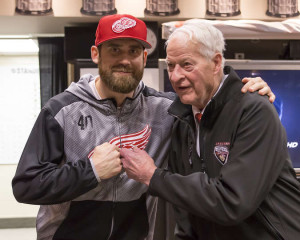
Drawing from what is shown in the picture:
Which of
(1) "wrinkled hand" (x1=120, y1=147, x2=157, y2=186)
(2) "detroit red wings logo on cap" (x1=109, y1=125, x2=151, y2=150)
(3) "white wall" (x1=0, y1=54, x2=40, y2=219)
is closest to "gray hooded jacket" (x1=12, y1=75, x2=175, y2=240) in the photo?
(2) "detroit red wings logo on cap" (x1=109, y1=125, x2=151, y2=150)

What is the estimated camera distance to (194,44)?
1.33 meters

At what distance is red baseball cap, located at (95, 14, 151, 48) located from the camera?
4.99 ft

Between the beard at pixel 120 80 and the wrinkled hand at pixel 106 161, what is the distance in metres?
0.27

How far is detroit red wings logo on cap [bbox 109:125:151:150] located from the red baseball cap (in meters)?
0.40

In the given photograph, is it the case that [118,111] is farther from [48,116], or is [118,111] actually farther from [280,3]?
[280,3]

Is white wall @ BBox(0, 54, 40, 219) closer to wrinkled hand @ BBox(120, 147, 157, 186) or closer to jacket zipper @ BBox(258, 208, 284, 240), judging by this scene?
wrinkled hand @ BBox(120, 147, 157, 186)

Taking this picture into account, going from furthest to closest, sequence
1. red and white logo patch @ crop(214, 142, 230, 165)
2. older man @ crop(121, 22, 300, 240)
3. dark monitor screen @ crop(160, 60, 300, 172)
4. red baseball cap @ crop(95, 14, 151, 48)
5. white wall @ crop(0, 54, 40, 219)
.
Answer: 1. white wall @ crop(0, 54, 40, 219)
2. dark monitor screen @ crop(160, 60, 300, 172)
3. red baseball cap @ crop(95, 14, 151, 48)
4. red and white logo patch @ crop(214, 142, 230, 165)
5. older man @ crop(121, 22, 300, 240)

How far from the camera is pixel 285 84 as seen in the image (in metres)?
2.60

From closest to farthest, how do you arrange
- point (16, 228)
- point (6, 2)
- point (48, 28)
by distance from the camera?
1. point (6, 2)
2. point (48, 28)
3. point (16, 228)

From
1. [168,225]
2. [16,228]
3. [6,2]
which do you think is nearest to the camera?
[168,225]

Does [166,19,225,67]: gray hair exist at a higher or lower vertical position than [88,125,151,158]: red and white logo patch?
higher

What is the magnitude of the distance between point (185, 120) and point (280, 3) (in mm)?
2438

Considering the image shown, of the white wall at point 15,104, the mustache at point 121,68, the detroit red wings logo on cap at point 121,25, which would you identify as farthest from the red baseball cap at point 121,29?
the white wall at point 15,104

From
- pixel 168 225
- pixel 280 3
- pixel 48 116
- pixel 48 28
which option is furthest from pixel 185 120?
pixel 48 28
